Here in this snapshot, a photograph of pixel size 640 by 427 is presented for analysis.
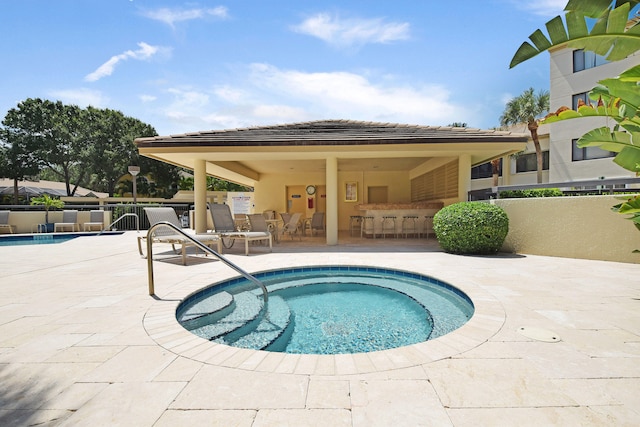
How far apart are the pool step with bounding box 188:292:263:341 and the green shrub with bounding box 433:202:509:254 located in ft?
17.7

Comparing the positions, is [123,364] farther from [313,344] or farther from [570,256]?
[570,256]

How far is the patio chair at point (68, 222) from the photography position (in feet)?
50.1

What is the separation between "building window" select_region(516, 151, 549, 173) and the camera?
21.8m

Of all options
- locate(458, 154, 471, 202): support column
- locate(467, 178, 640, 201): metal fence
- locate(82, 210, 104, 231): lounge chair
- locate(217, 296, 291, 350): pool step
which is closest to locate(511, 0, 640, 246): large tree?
locate(217, 296, 291, 350): pool step

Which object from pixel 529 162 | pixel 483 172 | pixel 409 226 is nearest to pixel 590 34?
pixel 409 226

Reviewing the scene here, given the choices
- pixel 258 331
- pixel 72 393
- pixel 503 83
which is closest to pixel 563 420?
pixel 258 331

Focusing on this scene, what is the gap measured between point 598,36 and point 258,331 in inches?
173

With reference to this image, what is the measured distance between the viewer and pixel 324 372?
2156 mm

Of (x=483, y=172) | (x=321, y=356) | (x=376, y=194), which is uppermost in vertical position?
(x=483, y=172)

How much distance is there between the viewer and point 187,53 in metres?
9.62

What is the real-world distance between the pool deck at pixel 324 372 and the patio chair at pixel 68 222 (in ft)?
47.8

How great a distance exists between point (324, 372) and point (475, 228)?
21.2 ft

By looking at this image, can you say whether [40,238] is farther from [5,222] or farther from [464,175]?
[464,175]

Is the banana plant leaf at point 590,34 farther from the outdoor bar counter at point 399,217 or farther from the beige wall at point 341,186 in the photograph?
the beige wall at point 341,186
